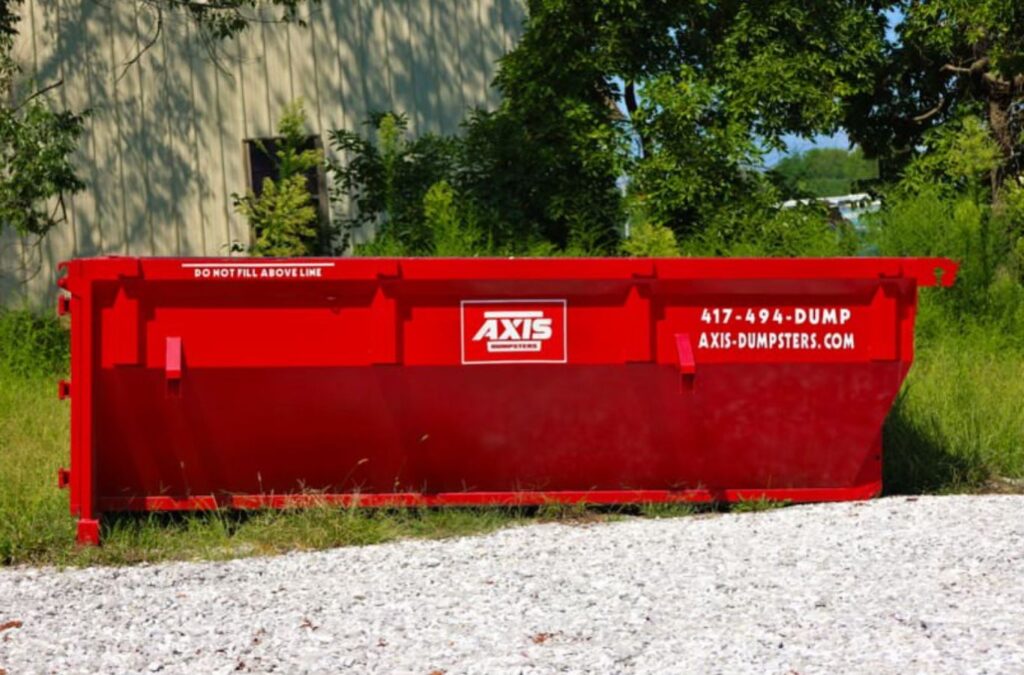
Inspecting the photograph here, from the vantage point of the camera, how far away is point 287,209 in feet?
38.4

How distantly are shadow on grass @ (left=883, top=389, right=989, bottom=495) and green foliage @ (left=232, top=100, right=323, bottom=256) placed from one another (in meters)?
5.46

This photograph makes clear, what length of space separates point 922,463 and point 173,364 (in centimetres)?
434

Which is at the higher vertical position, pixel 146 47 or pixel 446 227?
pixel 146 47

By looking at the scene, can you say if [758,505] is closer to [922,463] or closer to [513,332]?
[922,463]

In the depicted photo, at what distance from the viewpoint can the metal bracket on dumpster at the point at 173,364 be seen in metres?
6.44

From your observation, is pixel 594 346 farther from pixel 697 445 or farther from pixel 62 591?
pixel 62 591

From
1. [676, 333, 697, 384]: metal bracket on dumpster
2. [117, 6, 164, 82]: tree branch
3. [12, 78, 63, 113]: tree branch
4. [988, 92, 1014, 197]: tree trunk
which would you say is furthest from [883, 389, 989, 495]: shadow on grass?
[117, 6, 164, 82]: tree branch

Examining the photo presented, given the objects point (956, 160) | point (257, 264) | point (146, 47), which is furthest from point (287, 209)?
point (956, 160)

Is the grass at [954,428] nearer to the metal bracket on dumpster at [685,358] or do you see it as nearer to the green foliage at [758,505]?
the green foliage at [758,505]

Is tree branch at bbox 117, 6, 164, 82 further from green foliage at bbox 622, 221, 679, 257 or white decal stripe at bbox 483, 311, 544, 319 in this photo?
white decal stripe at bbox 483, 311, 544, 319

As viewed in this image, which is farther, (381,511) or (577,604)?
(381,511)

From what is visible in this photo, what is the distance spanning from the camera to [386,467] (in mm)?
6754

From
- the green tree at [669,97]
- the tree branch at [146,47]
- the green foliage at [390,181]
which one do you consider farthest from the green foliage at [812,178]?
the tree branch at [146,47]

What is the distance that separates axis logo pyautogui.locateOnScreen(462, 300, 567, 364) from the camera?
6652 mm
